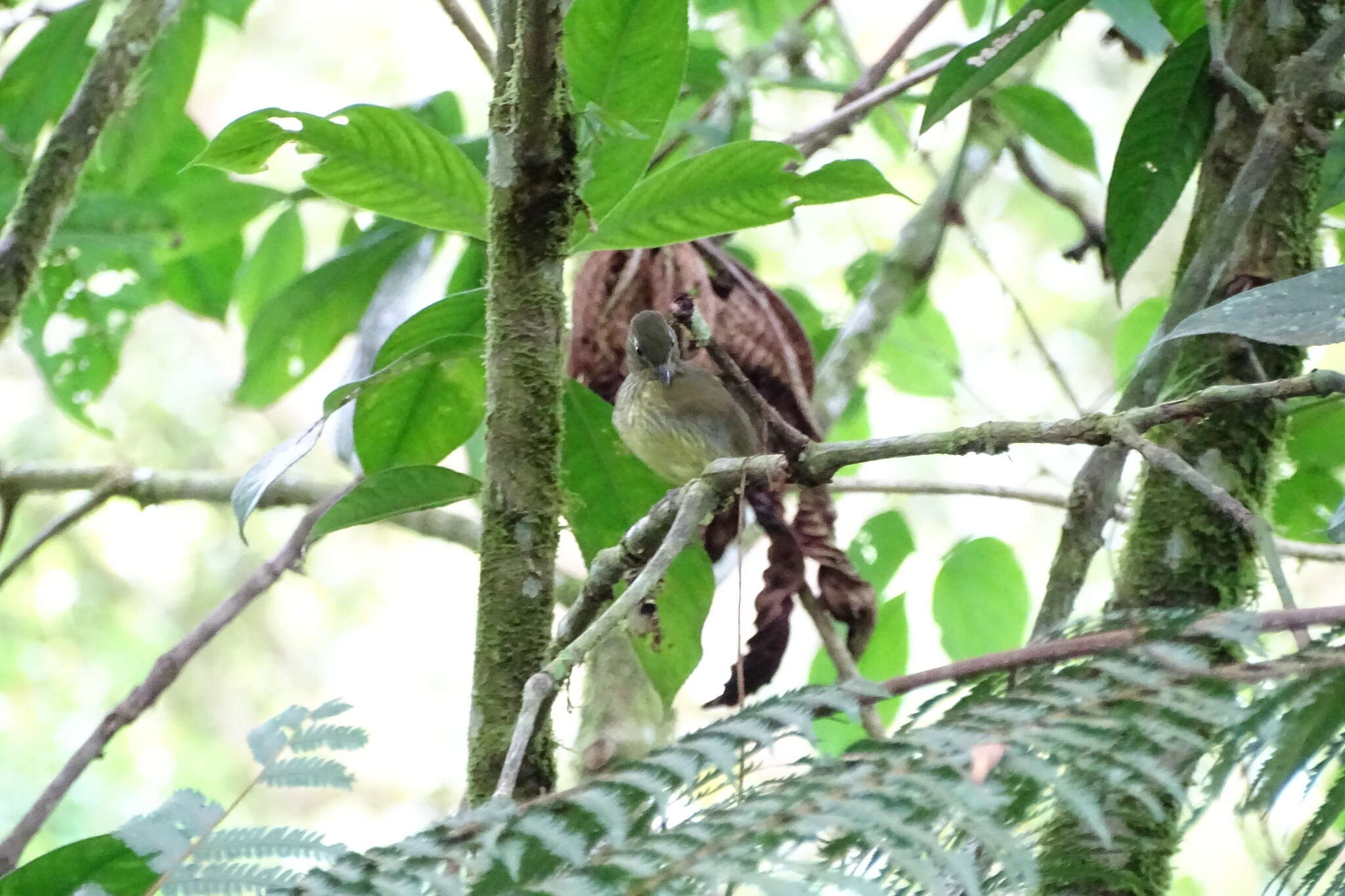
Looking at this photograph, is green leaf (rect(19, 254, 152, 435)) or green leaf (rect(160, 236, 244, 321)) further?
green leaf (rect(160, 236, 244, 321))

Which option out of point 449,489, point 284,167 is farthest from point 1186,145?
point 284,167

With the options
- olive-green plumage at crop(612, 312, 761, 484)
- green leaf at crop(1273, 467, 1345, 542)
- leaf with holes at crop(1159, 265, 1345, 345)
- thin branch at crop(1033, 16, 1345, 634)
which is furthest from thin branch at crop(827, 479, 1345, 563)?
leaf with holes at crop(1159, 265, 1345, 345)

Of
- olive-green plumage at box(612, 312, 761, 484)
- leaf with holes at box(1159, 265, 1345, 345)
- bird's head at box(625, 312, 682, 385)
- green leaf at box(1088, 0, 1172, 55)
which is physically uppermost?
green leaf at box(1088, 0, 1172, 55)

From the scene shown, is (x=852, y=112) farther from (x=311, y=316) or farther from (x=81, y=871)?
(x=81, y=871)

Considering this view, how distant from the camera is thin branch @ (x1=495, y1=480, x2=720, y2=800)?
0.73 meters

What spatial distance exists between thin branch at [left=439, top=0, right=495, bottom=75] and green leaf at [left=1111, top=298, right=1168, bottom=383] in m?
1.17

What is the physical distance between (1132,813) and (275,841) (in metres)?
0.81

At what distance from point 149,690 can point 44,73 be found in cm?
108

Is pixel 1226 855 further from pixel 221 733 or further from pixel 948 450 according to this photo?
pixel 221 733

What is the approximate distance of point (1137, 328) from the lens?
2.04 m

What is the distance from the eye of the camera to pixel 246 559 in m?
5.32

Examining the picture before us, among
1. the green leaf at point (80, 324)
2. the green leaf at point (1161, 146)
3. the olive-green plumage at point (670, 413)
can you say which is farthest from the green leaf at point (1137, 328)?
Answer: the green leaf at point (80, 324)

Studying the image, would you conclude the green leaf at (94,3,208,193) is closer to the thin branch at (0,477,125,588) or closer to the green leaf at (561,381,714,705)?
the thin branch at (0,477,125,588)

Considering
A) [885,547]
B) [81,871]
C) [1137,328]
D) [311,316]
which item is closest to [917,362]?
[1137,328]
